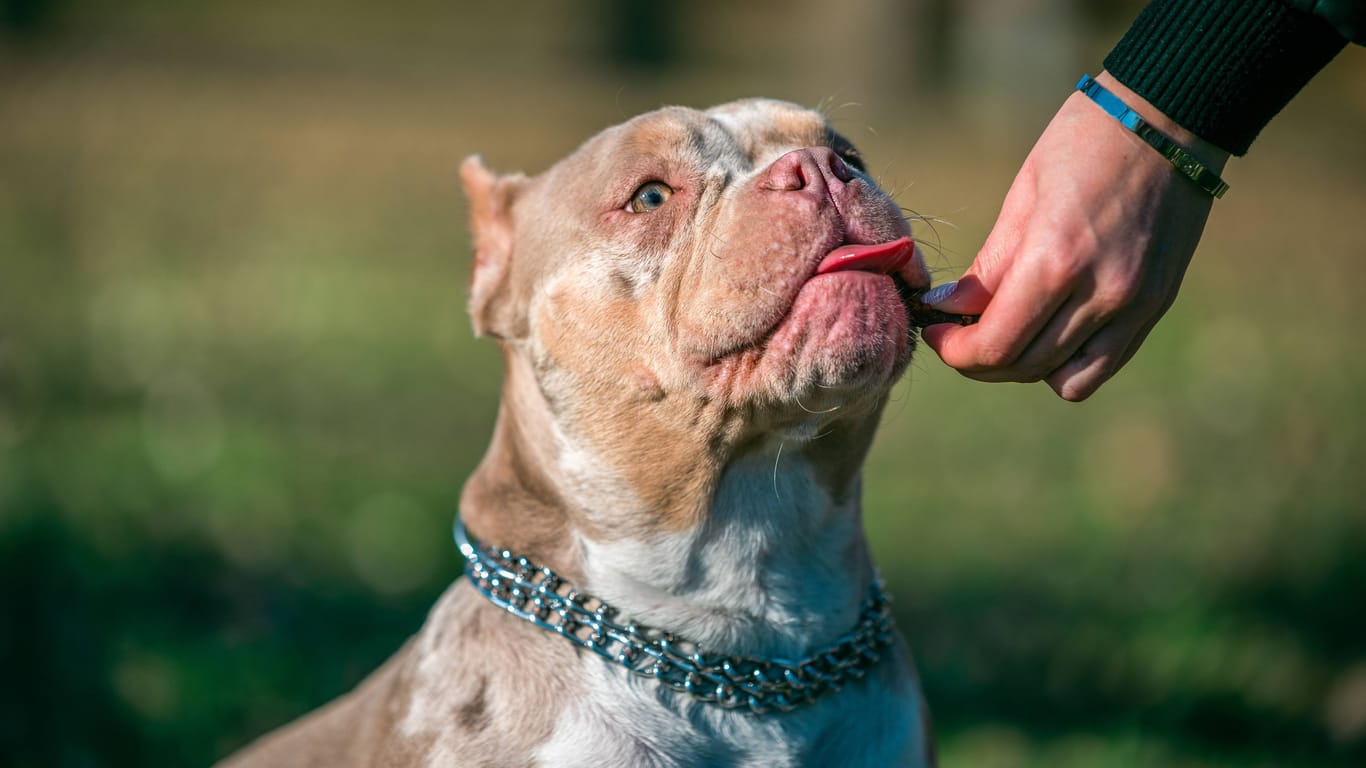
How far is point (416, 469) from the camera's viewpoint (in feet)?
22.8

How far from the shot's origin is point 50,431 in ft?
21.6

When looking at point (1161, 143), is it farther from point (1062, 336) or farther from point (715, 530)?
point (715, 530)

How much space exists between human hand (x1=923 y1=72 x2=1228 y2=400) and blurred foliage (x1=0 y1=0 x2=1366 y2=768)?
633 millimetres

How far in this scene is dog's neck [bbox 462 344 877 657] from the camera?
309cm

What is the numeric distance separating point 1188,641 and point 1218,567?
0.53 m

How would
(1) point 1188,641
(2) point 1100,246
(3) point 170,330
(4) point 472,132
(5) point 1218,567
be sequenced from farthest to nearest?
(4) point 472,132
(3) point 170,330
(5) point 1218,567
(1) point 1188,641
(2) point 1100,246

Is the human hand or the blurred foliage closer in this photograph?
the human hand

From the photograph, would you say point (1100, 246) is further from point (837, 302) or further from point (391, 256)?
point (391, 256)

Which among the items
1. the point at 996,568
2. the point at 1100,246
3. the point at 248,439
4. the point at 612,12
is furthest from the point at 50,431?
the point at 612,12

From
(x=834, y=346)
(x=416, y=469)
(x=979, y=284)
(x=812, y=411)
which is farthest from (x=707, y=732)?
(x=416, y=469)

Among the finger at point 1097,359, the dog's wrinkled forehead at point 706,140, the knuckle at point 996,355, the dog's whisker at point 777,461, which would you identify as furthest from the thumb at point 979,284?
the dog's wrinkled forehead at point 706,140

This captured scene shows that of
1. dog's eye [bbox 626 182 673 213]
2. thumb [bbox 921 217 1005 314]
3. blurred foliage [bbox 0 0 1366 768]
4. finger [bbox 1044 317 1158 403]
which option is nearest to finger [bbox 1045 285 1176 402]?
finger [bbox 1044 317 1158 403]

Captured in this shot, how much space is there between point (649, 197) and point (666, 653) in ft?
3.43

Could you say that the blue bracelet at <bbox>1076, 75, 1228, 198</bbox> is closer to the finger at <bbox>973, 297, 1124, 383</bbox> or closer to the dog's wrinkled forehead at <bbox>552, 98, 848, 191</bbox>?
the finger at <bbox>973, 297, 1124, 383</bbox>
